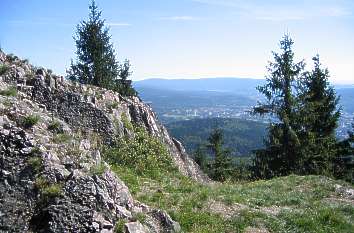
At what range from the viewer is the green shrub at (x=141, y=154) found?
23938 millimetres

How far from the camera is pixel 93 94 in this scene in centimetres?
2698

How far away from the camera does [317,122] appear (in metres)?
44.0

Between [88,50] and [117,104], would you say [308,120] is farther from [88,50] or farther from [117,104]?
[88,50]

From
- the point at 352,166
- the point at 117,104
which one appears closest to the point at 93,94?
the point at 117,104

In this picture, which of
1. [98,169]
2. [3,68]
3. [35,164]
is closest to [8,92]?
[3,68]

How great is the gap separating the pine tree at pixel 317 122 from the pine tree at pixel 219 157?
19529mm

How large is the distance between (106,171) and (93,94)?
12.6 meters

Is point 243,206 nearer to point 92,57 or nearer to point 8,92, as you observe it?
point 8,92

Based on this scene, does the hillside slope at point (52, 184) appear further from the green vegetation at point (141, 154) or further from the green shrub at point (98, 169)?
the green vegetation at point (141, 154)

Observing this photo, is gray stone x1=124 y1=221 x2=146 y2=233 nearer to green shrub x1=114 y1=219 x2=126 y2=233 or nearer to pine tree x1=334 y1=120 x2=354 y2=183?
green shrub x1=114 y1=219 x2=126 y2=233

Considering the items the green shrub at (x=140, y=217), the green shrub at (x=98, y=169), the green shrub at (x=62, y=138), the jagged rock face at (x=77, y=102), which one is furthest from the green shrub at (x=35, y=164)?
the jagged rock face at (x=77, y=102)

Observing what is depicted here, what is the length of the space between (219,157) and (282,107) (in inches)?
1035

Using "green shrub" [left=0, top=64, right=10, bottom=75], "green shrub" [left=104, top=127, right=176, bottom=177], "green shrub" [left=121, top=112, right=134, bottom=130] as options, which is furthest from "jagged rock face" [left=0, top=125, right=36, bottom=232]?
"green shrub" [left=121, top=112, right=134, bottom=130]

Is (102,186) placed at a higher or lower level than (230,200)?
higher
